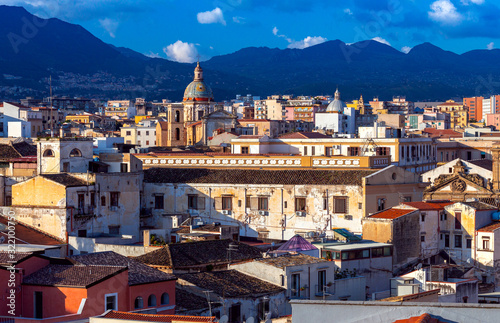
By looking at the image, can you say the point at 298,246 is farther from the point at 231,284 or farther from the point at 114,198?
the point at 114,198

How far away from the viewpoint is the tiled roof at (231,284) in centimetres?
2695

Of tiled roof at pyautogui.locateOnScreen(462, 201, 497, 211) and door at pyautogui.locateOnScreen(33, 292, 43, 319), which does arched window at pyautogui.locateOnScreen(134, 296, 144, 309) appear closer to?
door at pyautogui.locateOnScreen(33, 292, 43, 319)

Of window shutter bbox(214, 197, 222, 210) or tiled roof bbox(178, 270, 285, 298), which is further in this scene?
window shutter bbox(214, 197, 222, 210)

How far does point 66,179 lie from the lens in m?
41.3

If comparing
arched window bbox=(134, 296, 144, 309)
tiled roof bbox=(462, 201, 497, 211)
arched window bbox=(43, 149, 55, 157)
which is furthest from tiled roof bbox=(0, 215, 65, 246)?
tiled roof bbox=(462, 201, 497, 211)

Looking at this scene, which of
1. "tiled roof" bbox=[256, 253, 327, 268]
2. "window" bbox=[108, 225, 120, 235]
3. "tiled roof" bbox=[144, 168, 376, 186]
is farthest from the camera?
"tiled roof" bbox=[144, 168, 376, 186]

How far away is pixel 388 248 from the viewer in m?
34.9

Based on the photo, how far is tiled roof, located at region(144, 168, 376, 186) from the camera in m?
44.1

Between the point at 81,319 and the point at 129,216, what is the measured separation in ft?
72.5

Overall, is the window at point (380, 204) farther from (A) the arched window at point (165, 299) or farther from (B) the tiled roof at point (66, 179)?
(A) the arched window at point (165, 299)

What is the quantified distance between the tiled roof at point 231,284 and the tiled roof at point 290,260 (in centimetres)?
72

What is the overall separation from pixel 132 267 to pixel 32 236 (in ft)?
45.2

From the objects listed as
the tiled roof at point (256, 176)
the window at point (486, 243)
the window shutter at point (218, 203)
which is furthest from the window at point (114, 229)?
the window at point (486, 243)

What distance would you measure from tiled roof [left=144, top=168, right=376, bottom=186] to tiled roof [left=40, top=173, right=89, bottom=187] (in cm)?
575
